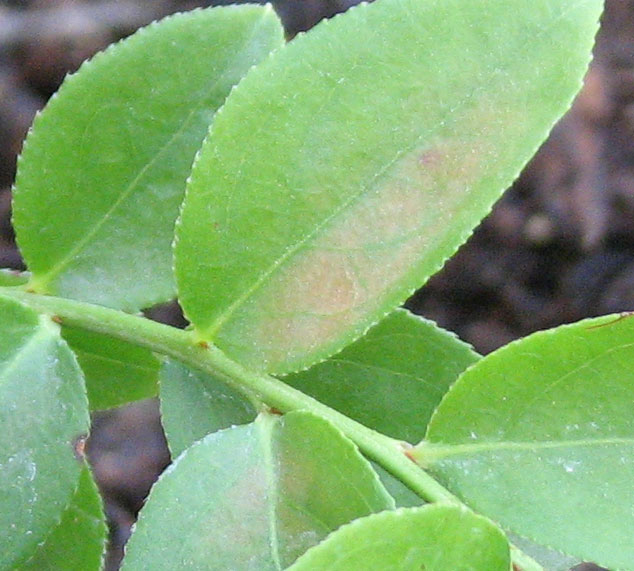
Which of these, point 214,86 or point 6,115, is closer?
point 214,86

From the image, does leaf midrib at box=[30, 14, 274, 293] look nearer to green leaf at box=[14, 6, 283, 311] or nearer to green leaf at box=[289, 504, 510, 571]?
green leaf at box=[14, 6, 283, 311]

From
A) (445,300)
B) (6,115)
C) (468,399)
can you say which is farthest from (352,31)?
(445,300)

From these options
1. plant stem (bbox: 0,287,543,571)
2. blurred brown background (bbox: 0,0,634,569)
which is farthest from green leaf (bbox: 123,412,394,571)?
blurred brown background (bbox: 0,0,634,569)

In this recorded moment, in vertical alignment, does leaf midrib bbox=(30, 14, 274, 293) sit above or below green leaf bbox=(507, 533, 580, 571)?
above

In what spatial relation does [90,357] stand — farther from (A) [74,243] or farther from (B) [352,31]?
(B) [352,31]

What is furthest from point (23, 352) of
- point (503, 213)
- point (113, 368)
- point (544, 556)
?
point (503, 213)

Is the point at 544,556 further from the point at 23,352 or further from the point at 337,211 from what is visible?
the point at 23,352
